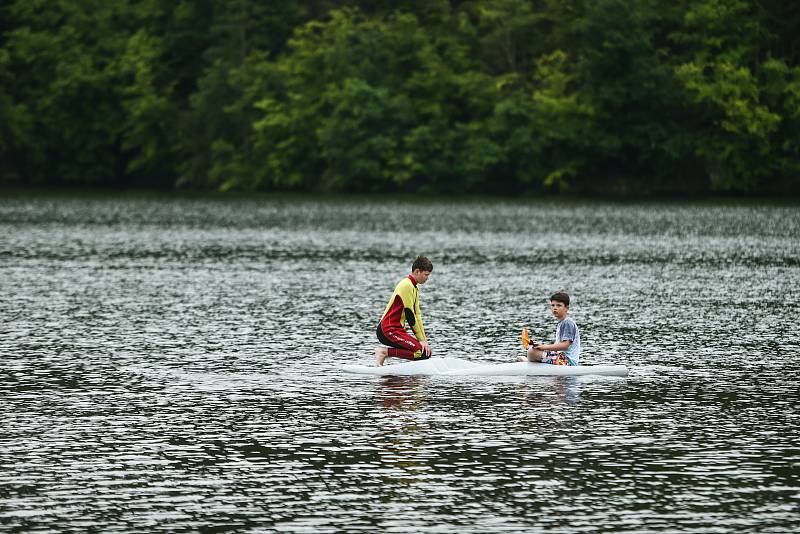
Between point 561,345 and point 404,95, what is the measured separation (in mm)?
88777

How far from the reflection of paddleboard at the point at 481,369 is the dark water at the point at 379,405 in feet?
0.92

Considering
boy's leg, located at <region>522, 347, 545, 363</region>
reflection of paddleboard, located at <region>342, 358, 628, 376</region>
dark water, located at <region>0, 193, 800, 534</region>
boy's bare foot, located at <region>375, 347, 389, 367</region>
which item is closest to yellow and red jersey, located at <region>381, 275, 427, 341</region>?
boy's bare foot, located at <region>375, 347, 389, 367</region>

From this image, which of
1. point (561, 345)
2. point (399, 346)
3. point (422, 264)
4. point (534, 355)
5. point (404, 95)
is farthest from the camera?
point (404, 95)

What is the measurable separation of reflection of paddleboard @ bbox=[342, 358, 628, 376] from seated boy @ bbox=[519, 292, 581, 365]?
0.50ft

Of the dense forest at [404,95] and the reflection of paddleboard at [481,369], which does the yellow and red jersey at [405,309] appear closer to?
the reflection of paddleboard at [481,369]

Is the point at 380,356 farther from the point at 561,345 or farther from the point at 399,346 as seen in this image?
the point at 561,345

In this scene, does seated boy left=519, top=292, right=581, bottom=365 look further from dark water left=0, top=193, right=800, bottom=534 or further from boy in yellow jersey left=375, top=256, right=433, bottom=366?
boy in yellow jersey left=375, top=256, right=433, bottom=366

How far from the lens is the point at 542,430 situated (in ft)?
55.3

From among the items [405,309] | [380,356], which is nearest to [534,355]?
[405,309]

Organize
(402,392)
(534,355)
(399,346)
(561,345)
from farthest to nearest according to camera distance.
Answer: (399,346)
(534,355)
(561,345)
(402,392)

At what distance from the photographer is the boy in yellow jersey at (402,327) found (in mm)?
21469

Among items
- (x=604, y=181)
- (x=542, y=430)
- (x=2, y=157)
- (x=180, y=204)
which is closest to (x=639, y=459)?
(x=542, y=430)

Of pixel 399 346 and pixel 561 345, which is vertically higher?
pixel 561 345

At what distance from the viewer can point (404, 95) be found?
10862cm
